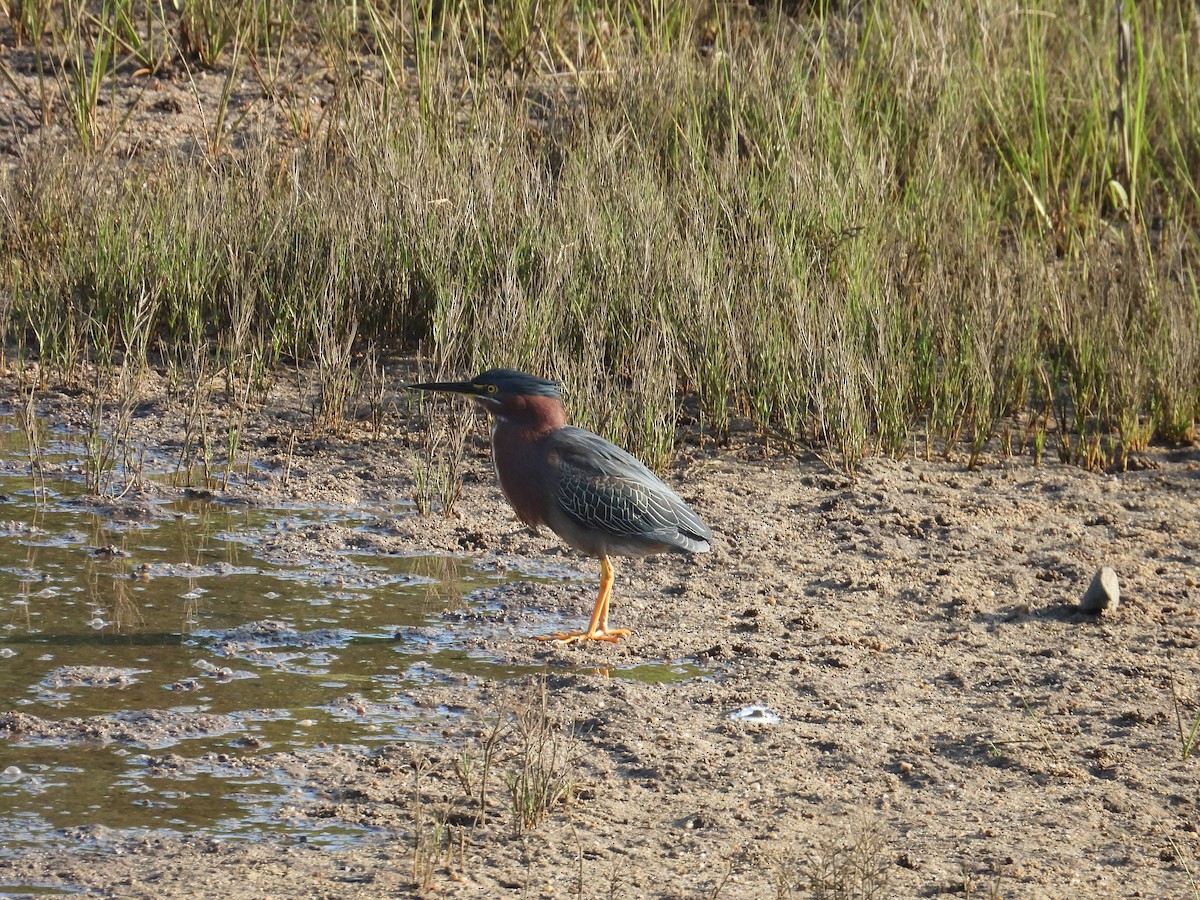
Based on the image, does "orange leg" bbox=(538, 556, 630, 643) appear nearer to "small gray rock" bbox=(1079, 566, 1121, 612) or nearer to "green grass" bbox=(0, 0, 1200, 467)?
"green grass" bbox=(0, 0, 1200, 467)

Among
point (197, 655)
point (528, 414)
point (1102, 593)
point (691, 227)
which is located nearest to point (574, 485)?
point (528, 414)

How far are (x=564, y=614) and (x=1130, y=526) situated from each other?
2.40m

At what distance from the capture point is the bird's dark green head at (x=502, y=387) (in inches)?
203

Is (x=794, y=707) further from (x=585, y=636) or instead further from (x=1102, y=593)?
(x=1102, y=593)

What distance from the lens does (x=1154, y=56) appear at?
9.59m

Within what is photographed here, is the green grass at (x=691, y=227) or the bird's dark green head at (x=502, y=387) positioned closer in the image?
the bird's dark green head at (x=502, y=387)

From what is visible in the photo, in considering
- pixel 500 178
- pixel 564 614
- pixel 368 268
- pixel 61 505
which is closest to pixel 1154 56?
pixel 500 178

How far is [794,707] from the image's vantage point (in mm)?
4645

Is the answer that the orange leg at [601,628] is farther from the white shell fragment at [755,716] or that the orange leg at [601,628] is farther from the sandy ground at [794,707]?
the white shell fragment at [755,716]

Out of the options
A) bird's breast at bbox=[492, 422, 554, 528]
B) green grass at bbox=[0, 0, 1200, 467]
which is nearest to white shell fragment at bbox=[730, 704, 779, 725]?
bird's breast at bbox=[492, 422, 554, 528]

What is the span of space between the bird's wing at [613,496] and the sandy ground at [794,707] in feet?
1.15

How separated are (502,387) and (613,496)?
20.4 inches

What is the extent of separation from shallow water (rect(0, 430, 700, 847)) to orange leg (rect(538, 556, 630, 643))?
0.60 ft

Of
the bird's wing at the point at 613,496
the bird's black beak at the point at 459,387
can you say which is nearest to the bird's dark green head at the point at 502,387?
the bird's black beak at the point at 459,387
